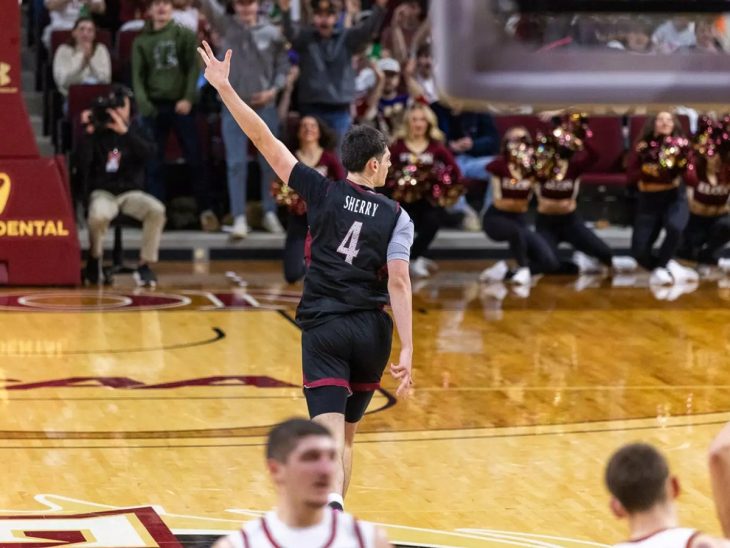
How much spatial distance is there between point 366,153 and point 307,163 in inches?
276

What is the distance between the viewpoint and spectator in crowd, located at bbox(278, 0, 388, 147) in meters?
14.2

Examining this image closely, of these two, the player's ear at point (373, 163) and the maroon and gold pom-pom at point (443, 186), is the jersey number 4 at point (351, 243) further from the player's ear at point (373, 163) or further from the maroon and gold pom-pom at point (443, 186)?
the maroon and gold pom-pom at point (443, 186)

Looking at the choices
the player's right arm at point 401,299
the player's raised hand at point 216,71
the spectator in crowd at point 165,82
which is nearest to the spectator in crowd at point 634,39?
the player's right arm at point 401,299

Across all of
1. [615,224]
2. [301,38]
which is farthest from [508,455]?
[615,224]

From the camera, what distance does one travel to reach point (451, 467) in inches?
286

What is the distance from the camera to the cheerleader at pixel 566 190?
13.5m

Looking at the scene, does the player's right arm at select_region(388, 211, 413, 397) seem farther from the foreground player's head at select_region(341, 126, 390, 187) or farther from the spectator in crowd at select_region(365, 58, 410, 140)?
A: the spectator in crowd at select_region(365, 58, 410, 140)

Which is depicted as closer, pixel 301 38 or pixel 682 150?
pixel 682 150

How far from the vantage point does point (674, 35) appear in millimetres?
3619

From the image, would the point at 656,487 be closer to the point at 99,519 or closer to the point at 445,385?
the point at 99,519

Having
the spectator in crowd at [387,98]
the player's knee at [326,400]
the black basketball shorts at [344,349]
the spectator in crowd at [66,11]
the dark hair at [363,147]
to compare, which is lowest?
the spectator in crowd at [387,98]

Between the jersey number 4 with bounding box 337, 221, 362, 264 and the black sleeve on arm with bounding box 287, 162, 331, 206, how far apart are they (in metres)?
0.17

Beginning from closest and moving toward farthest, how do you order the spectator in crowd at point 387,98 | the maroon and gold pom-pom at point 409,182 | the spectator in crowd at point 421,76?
the maroon and gold pom-pom at point 409,182 → the spectator in crowd at point 387,98 → the spectator in crowd at point 421,76

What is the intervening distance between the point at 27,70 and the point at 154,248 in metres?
3.71
